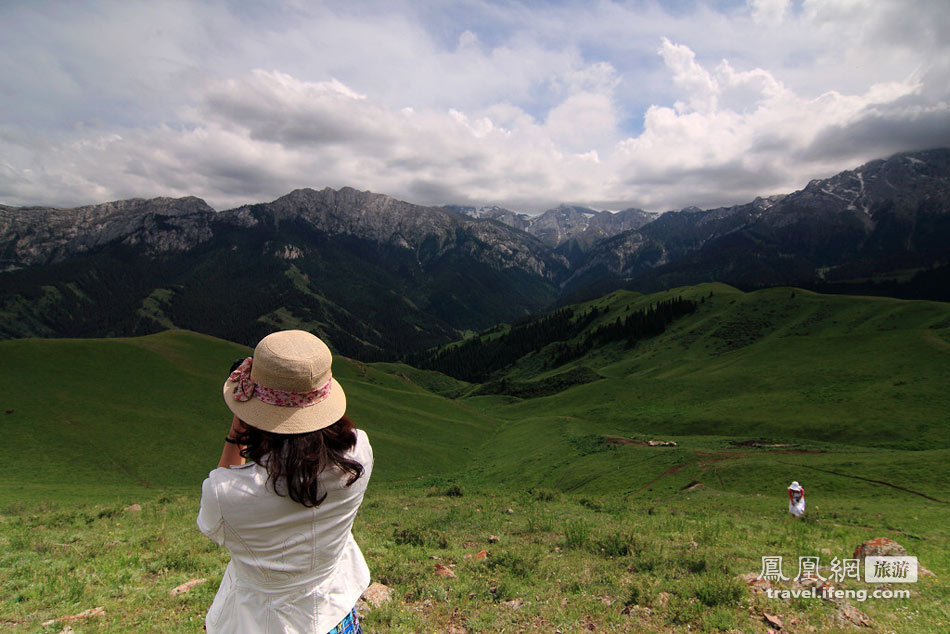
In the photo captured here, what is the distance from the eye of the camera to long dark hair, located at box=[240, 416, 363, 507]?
123 inches

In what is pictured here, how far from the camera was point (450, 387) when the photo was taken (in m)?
143

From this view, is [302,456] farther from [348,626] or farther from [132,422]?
[132,422]

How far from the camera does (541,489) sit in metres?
25.2

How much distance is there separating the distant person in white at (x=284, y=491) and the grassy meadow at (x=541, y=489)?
5.10 metres

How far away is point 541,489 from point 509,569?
50.4ft

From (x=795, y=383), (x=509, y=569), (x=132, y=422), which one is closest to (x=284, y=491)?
(x=509, y=569)

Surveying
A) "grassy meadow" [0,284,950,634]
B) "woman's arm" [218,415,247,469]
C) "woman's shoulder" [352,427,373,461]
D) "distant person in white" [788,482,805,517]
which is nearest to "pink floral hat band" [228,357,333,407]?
"woman's arm" [218,415,247,469]

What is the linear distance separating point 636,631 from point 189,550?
38.4ft

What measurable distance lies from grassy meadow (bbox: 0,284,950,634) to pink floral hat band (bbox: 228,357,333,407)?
6.52m

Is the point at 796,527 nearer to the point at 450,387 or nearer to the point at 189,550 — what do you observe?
the point at 189,550

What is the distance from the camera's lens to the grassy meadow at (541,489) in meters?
8.59

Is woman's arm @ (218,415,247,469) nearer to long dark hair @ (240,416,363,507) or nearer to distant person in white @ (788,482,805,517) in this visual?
long dark hair @ (240,416,363,507)

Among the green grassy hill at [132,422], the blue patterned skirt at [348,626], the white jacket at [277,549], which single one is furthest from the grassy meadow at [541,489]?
the white jacket at [277,549]

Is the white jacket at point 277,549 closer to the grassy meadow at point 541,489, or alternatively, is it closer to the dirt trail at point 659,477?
the grassy meadow at point 541,489
